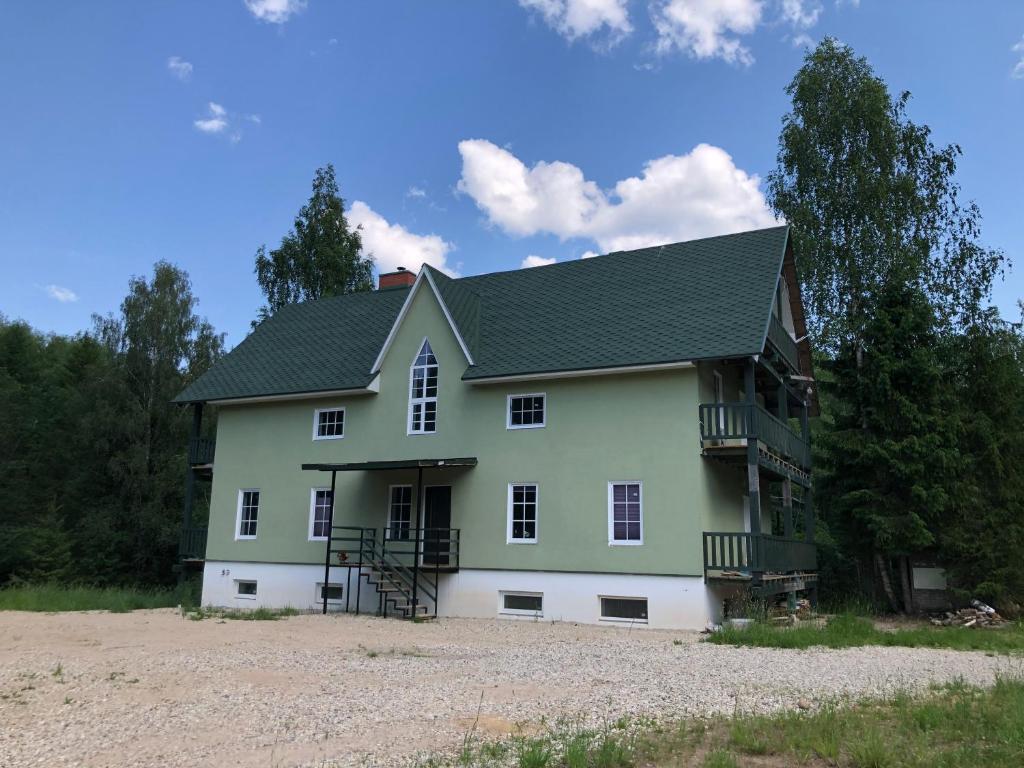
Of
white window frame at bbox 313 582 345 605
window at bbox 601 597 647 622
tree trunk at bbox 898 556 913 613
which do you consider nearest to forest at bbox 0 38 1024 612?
tree trunk at bbox 898 556 913 613

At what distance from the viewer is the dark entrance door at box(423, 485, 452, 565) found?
20.2 metres

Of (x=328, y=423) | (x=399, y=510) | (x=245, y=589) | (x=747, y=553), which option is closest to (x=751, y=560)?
(x=747, y=553)

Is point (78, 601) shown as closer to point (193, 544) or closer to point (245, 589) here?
point (193, 544)

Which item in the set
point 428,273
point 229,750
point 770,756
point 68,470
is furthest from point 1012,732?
point 68,470

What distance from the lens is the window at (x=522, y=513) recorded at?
1959cm

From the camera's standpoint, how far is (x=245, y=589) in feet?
76.1

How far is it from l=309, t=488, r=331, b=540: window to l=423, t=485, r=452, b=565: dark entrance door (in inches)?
123

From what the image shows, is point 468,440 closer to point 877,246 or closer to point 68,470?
point 877,246

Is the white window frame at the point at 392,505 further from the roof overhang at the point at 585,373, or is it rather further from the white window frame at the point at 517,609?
the roof overhang at the point at 585,373

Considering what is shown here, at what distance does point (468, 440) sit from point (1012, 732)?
1533 centimetres

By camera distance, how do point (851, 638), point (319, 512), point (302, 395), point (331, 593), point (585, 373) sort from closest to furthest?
point (851, 638), point (585, 373), point (331, 593), point (319, 512), point (302, 395)

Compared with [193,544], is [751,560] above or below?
below

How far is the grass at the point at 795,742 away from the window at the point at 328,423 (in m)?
16.7

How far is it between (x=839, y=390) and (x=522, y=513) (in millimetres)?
10125
